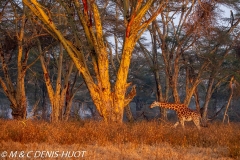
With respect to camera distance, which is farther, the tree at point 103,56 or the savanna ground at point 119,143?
the tree at point 103,56

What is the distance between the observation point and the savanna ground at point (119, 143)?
618 cm

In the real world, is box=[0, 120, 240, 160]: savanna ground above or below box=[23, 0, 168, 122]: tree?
below

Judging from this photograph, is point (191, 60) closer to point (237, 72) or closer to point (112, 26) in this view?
point (237, 72)

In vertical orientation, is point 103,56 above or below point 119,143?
above

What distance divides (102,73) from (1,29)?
7199 mm

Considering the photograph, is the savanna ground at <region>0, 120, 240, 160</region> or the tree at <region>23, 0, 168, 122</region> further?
the tree at <region>23, 0, 168, 122</region>

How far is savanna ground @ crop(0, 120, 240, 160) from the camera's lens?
6.18 m

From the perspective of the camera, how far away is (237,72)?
17344 millimetres

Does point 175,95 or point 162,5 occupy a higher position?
point 162,5

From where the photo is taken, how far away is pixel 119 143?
723 centimetres

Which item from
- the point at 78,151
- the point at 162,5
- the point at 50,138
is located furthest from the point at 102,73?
the point at 78,151

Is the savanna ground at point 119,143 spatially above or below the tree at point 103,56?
below

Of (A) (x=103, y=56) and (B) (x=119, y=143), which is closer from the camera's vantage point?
(B) (x=119, y=143)

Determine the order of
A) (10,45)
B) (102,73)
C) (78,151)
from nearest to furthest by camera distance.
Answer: (78,151) < (102,73) < (10,45)
